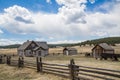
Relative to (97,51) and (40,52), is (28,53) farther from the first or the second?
(97,51)

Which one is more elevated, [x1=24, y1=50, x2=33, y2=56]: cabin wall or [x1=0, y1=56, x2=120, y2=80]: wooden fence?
[x1=24, y1=50, x2=33, y2=56]: cabin wall

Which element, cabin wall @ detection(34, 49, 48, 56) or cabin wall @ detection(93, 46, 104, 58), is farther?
cabin wall @ detection(34, 49, 48, 56)

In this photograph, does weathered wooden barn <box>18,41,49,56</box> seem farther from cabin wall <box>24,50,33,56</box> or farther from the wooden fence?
the wooden fence

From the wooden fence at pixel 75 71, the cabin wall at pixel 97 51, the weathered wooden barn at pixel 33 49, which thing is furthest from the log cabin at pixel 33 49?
the wooden fence at pixel 75 71

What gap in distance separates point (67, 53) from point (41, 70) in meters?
66.2

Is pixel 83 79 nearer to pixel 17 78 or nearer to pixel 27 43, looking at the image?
pixel 17 78

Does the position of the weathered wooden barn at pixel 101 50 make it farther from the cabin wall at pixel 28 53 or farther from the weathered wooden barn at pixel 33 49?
the cabin wall at pixel 28 53

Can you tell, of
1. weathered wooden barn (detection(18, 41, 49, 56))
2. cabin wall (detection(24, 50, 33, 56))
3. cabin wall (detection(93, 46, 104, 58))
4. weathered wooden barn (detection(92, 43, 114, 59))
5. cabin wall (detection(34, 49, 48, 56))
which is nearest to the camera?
weathered wooden barn (detection(92, 43, 114, 59))

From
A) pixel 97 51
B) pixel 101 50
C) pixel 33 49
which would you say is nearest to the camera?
pixel 101 50

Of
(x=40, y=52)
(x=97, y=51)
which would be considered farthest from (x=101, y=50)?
(x=40, y=52)

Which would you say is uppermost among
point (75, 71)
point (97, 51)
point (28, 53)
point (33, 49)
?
point (33, 49)

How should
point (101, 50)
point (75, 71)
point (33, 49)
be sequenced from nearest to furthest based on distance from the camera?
point (75, 71) → point (101, 50) → point (33, 49)

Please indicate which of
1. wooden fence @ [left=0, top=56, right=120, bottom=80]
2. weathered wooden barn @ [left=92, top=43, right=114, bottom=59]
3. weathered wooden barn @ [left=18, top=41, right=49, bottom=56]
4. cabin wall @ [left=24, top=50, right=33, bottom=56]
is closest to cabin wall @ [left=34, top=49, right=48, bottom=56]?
weathered wooden barn @ [left=18, top=41, right=49, bottom=56]

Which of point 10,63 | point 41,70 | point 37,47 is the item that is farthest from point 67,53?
point 41,70
